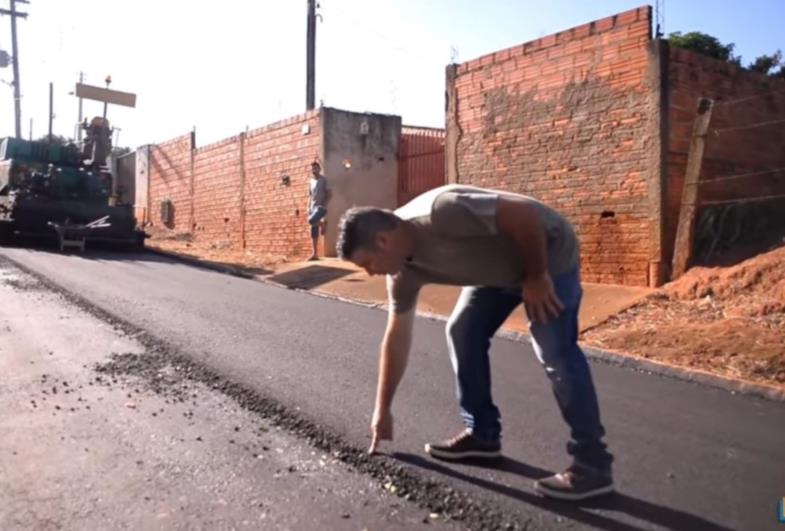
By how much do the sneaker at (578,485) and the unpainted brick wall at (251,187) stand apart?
41.3 ft

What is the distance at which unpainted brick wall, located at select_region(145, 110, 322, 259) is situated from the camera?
51.8ft

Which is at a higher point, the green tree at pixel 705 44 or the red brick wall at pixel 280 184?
the green tree at pixel 705 44

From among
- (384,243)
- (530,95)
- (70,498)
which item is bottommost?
(70,498)

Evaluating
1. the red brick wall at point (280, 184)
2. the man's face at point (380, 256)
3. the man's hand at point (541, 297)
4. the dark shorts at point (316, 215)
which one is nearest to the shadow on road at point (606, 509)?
the man's hand at point (541, 297)

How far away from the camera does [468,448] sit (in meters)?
3.52

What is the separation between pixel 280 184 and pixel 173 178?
8.14 m

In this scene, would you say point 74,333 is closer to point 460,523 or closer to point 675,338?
point 460,523

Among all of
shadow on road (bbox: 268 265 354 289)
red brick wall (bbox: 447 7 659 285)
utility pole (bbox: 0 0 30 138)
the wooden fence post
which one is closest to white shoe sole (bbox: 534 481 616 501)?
the wooden fence post

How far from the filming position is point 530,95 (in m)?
10.2

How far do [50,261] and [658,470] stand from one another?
12.0 metres

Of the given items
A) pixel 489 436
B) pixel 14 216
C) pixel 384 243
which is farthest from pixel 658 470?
pixel 14 216

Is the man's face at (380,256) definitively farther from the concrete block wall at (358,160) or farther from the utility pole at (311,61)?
the utility pole at (311,61)

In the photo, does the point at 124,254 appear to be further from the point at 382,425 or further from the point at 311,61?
the point at 382,425

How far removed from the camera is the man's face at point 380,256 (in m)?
2.98
